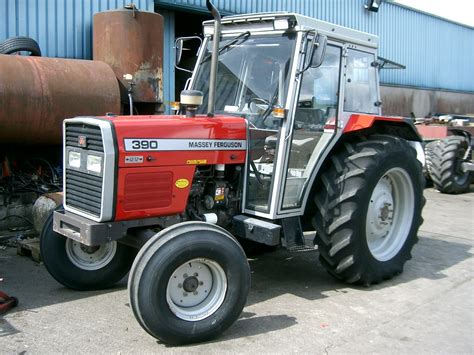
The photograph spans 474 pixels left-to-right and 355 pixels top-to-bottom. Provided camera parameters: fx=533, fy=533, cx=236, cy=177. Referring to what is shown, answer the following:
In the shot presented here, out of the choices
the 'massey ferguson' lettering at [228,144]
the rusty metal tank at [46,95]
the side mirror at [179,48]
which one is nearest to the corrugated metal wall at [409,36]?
the rusty metal tank at [46,95]

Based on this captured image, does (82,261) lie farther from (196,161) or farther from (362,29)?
(362,29)

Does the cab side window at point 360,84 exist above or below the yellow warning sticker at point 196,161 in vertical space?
above

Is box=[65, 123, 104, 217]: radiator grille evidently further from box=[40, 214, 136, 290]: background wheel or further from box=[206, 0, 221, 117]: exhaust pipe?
box=[206, 0, 221, 117]: exhaust pipe

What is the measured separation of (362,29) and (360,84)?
11.1 m

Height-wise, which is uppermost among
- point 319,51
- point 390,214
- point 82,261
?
point 319,51

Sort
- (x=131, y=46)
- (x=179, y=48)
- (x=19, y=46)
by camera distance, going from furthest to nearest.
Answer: (x=131, y=46), (x=19, y=46), (x=179, y=48)

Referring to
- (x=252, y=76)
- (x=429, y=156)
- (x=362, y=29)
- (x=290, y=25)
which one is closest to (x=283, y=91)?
(x=252, y=76)

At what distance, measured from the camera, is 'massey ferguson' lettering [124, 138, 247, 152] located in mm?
3920

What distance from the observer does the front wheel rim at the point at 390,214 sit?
527cm

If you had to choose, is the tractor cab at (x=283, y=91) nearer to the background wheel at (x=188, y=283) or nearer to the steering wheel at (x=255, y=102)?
the steering wheel at (x=255, y=102)

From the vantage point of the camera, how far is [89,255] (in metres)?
4.83

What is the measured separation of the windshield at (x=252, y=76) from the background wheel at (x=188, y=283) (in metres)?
1.39

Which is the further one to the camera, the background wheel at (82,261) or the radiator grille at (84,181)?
the background wheel at (82,261)

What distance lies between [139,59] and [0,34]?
6.68 ft
